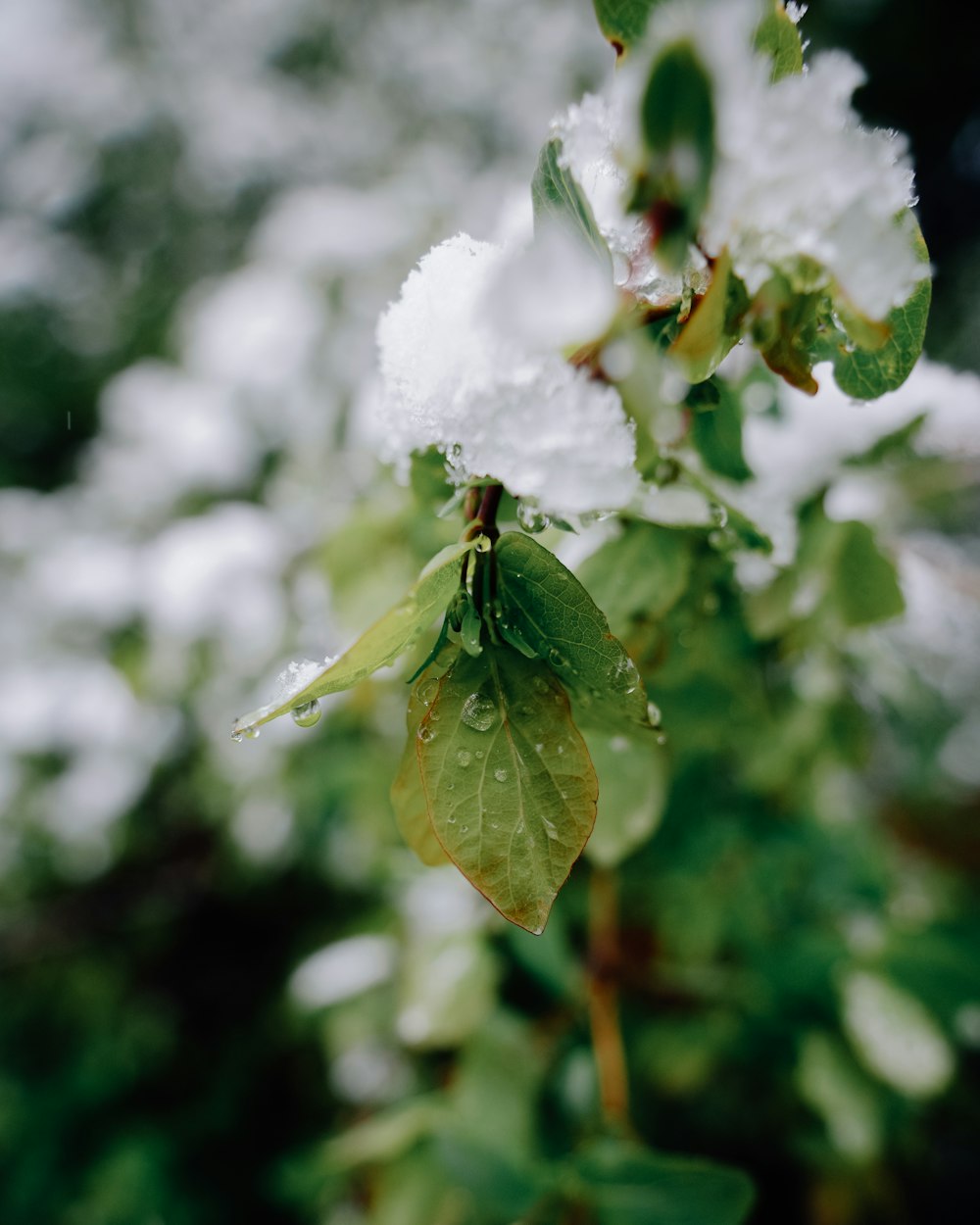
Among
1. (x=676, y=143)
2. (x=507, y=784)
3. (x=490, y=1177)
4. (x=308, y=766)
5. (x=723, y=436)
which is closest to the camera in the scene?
(x=676, y=143)

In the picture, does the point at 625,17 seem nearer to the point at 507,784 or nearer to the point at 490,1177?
the point at 507,784

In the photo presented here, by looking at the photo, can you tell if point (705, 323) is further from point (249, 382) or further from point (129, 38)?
point (129, 38)

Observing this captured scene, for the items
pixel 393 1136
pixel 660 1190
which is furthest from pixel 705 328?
pixel 393 1136

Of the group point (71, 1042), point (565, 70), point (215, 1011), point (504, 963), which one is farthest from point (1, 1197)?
point (565, 70)

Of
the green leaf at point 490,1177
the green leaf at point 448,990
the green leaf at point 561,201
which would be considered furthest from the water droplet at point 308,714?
the green leaf at point 448,990

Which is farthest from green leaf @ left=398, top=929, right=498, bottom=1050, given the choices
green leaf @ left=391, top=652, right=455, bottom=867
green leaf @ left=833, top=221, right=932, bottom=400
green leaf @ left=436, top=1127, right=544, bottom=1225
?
green leaf @ left=833, top=221, right=932, bottom=400

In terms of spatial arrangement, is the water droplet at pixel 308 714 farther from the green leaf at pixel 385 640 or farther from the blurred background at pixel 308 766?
the blurred background at pixel 308 766

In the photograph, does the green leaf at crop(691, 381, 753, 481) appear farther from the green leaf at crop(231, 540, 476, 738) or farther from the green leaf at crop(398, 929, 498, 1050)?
the green leaf at crop(398, 929, 498, 1050)
